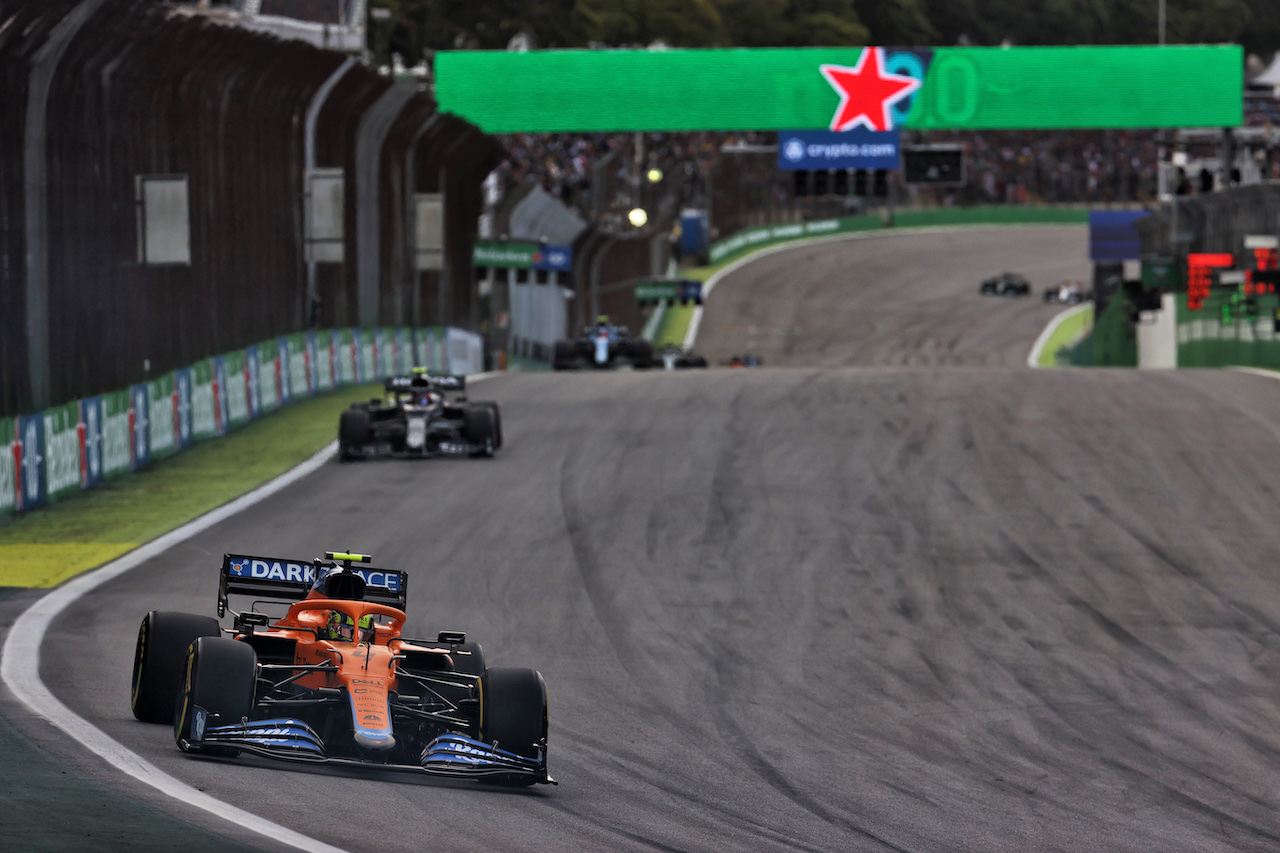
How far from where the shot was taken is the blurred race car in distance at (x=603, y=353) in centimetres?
3806

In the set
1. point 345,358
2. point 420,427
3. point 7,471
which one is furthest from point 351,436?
point 345,358

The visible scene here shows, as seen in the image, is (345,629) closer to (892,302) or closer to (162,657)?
(162,657)

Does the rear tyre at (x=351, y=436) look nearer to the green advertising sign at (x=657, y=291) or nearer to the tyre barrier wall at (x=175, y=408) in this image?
the tyre barrier wall at (x=175, y=408)

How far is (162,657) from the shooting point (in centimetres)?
920

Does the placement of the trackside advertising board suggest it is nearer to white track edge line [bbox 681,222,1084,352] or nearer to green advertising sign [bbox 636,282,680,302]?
white track edge line [bbox 681,222,1084,352]

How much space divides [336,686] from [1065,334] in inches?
2166

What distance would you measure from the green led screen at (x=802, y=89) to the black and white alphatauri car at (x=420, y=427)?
24.8m

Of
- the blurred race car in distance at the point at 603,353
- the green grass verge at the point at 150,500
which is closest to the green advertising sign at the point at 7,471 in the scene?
the green grass verge at the point at 150,500

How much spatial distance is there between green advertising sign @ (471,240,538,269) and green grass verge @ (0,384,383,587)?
16.3 metres

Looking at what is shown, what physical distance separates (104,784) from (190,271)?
60.8ft

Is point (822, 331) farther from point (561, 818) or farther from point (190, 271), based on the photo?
point (561, 818)

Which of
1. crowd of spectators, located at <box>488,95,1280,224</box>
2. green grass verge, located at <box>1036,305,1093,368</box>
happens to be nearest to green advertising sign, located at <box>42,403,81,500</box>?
crowd of spectators, located at <box>488,95,1280,224</box>

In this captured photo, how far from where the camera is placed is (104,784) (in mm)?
7613

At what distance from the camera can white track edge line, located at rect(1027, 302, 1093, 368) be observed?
58375 mm
